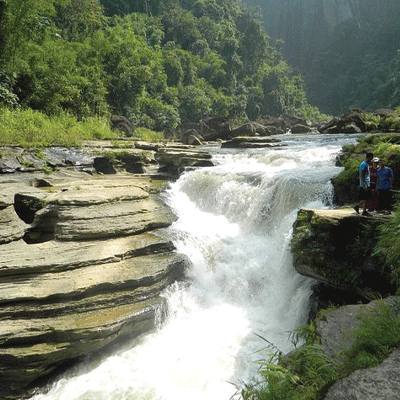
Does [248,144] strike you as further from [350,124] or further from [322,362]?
[322,362]

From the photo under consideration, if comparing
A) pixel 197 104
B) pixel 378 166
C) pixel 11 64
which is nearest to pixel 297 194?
pixel 378 166

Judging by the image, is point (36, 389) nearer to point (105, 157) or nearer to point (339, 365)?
point (339, 365)

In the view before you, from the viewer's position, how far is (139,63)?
29125mm

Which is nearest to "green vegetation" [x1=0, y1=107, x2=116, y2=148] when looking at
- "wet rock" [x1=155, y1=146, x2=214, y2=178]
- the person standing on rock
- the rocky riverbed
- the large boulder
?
the rocky riverbed

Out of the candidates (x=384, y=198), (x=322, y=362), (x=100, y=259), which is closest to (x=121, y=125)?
(x=100, y=259)

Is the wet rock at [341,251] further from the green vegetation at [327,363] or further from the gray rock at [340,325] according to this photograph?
the green vegetation at [327,363]

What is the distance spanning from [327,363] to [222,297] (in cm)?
517

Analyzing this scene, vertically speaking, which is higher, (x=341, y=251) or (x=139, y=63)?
(x=139, y=63)

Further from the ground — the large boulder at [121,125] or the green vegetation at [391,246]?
the large boulder at [121,125]

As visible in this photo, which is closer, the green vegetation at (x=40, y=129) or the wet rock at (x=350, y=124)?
the green vegetation at (x=40, y=129)

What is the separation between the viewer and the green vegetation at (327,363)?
9.86 feet

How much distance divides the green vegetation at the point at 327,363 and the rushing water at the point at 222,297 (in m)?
2.33

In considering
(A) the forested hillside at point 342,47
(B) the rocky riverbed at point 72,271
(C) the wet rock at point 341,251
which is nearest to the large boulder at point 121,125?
(B) the rocky riverbed at point 72,271

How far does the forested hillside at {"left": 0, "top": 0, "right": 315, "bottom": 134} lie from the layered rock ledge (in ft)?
35.0
